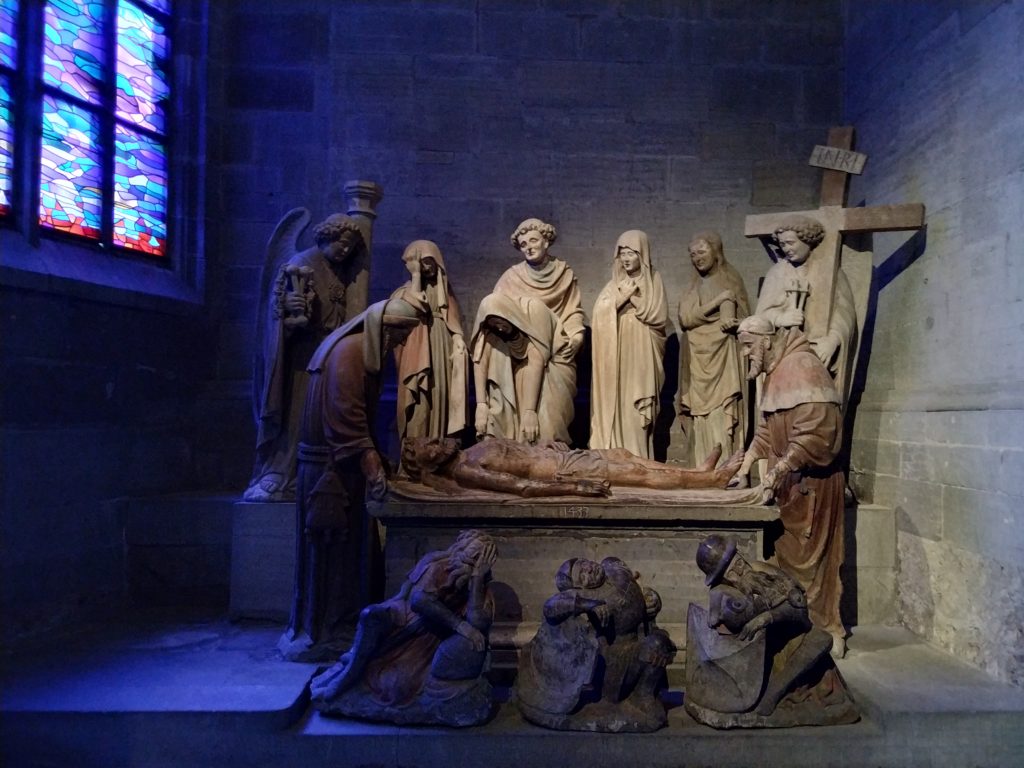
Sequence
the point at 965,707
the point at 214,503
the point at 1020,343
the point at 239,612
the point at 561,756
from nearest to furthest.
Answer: the point at 561,756
the point at 965,707
the point at 1020,343
the point at 239,612
the point at 214,503

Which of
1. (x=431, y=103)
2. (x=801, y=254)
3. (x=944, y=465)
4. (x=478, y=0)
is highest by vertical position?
(x=478, y=0)

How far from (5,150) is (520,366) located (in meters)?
3.59

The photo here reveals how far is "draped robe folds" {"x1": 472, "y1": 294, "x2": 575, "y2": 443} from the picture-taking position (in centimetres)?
559

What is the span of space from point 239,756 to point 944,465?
13.8 ft

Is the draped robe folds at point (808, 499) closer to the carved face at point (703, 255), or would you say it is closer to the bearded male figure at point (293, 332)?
the carved face at point (703, 255)

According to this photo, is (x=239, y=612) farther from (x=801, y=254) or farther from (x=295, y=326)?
(x=801, y=254)

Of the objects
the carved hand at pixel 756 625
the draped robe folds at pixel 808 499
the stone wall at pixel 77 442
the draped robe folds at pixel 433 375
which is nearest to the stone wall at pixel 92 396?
the stone wall at pixel 77 442

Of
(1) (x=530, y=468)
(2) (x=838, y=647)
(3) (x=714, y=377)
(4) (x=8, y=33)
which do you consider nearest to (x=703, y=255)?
(3) (x=714, y=377)

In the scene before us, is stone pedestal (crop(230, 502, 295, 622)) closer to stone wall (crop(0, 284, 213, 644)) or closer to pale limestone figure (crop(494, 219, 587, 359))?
stone wall (crop(0, 284, 213, 644))

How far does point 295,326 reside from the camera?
18.0 feet

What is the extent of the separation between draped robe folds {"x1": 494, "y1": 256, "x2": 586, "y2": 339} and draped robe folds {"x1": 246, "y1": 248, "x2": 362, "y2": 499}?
1.20m

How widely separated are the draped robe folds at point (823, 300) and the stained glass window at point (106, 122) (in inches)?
189

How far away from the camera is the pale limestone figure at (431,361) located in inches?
222

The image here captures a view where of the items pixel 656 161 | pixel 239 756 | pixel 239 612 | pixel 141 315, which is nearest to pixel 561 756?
pixel 239 756
